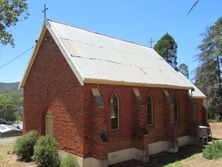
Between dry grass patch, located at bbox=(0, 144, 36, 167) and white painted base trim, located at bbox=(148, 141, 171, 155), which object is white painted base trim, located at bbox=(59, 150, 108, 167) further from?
white painted base trim, located at bbox=(148, 141, 171, 155)

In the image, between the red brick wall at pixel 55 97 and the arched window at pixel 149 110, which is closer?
the red brick wall at pixel 55 97

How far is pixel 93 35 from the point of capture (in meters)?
22.1

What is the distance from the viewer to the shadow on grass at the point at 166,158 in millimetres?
17547

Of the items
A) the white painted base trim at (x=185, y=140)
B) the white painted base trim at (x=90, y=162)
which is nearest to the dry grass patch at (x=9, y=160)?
the white painted base trim at (x=90, y=162)

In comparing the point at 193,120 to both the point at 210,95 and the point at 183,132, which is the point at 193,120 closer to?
the point at 183,132

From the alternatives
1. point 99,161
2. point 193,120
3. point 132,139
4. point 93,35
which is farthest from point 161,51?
point 99,161

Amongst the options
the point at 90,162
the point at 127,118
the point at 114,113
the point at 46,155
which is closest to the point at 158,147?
the point at 127,118

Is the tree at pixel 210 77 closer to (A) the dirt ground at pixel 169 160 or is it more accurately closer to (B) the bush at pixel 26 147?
(A) the dirt ground at pixel 169 160

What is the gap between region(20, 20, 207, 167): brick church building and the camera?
52.5 feet

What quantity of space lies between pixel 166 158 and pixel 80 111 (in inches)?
273

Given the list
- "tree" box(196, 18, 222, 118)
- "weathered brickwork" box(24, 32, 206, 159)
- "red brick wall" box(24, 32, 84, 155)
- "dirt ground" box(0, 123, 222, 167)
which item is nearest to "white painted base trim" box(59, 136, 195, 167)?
"weathered brickwork" box(24, 32, 206, 159)

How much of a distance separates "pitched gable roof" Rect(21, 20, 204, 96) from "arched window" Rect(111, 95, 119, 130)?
1.14m

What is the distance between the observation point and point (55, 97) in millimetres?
18125

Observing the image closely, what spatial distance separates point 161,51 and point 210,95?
10282mm
